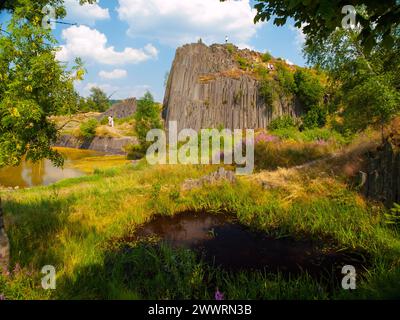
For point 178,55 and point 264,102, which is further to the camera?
point 178,55

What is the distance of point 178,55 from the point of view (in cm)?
3459

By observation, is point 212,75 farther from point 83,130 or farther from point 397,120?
point 397,120

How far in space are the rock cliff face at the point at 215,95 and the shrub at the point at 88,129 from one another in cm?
1153

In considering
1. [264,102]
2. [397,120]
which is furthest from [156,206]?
[264,102]

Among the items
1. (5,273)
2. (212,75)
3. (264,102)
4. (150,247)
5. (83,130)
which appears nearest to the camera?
(5,273)

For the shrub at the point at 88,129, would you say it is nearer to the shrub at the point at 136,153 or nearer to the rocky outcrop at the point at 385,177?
the shrub at the point at 136,153

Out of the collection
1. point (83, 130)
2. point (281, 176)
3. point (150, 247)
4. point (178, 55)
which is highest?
point (178, 55)

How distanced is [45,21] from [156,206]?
6.25m

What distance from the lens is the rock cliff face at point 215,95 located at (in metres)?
29.9

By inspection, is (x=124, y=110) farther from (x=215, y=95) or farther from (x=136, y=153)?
(x=136, y=153)

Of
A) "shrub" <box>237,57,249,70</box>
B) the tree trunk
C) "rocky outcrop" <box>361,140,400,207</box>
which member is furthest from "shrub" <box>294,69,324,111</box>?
the tree trunk

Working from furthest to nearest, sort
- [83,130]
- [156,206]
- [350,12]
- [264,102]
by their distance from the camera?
[83,130], [264,102], [156,206], [350,12]

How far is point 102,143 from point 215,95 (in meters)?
18.2

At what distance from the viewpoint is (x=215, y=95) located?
103ft
